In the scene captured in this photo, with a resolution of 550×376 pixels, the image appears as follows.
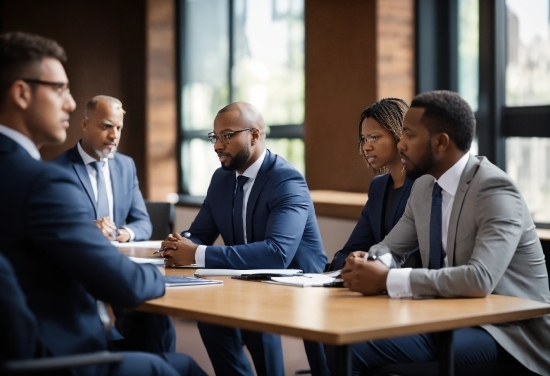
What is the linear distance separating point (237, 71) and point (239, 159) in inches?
156

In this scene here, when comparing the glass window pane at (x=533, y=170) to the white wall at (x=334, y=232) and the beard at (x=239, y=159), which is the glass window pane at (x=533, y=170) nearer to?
the white wall at (x=334, y=232)

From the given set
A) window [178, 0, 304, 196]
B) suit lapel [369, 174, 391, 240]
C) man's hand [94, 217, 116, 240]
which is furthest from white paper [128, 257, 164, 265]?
window [178, 0, 304, 196]

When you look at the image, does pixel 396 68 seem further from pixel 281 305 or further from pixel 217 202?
pixel 281 305

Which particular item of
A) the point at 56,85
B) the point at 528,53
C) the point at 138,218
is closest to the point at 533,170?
the point at 528,53

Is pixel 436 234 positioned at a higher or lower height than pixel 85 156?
lower

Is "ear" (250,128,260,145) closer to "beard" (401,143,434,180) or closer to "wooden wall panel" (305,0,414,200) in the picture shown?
"beard" (401,143,434,180)

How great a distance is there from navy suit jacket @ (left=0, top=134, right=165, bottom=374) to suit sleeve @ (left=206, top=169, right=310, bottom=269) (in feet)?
3.52

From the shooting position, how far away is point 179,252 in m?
3.30

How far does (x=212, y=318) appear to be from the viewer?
223cm

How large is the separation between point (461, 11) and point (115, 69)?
4043 mm

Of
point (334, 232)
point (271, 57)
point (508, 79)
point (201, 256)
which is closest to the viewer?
point (201, 256)

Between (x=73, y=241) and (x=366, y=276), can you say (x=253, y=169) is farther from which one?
(x=73, y=241)

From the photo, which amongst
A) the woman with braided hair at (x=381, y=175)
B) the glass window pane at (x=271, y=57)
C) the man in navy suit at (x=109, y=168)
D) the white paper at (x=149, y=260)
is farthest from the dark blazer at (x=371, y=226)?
the glass window pane at (x=271, y=57)

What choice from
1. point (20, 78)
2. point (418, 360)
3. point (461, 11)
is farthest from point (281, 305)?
point (461, 11)
